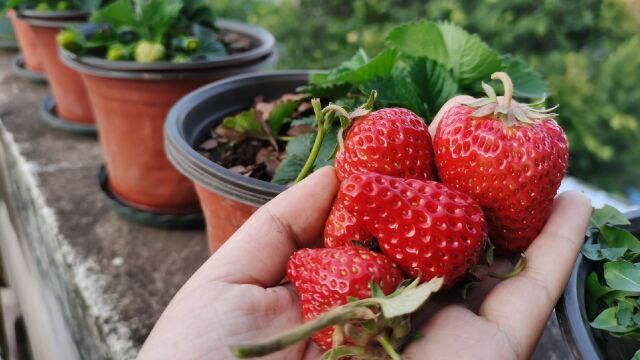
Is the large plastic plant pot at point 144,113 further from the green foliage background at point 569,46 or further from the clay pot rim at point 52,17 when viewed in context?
the green foliage background at point 569,46

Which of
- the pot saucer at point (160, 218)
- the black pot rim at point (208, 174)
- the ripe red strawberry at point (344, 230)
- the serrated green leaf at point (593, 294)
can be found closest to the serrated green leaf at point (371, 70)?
the black pot rim at point (208, 174)

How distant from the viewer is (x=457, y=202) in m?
0.61

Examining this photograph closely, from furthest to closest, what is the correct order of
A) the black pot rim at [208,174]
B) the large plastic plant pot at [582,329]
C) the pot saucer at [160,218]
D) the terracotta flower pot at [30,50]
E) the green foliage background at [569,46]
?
the green foliage background at [569,46], the terracotta flower pot at [30,50], the pot saucer at [160,218], the black pot rim at [208,174], the large plastic plant pot at [582,329]

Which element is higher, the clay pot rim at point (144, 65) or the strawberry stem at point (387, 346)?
the clay pot rim at point (144, 65)

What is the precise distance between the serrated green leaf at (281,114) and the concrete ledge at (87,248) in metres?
0.42

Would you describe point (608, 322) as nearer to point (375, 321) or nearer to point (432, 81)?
point (375, 321)

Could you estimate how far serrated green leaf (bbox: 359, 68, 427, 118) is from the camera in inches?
36.3

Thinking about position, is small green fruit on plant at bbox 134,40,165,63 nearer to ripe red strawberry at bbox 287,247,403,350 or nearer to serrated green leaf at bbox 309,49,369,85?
serrated green leaf at bbox 309,49,369,85

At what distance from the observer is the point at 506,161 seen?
24.9 inches

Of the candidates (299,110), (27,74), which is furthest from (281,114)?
(27,74)

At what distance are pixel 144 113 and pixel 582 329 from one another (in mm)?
1048

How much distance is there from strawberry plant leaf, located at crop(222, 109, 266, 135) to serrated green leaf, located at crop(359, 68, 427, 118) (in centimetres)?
24

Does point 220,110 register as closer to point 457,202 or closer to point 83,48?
point 83,48

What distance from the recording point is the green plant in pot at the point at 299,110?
907 mm
